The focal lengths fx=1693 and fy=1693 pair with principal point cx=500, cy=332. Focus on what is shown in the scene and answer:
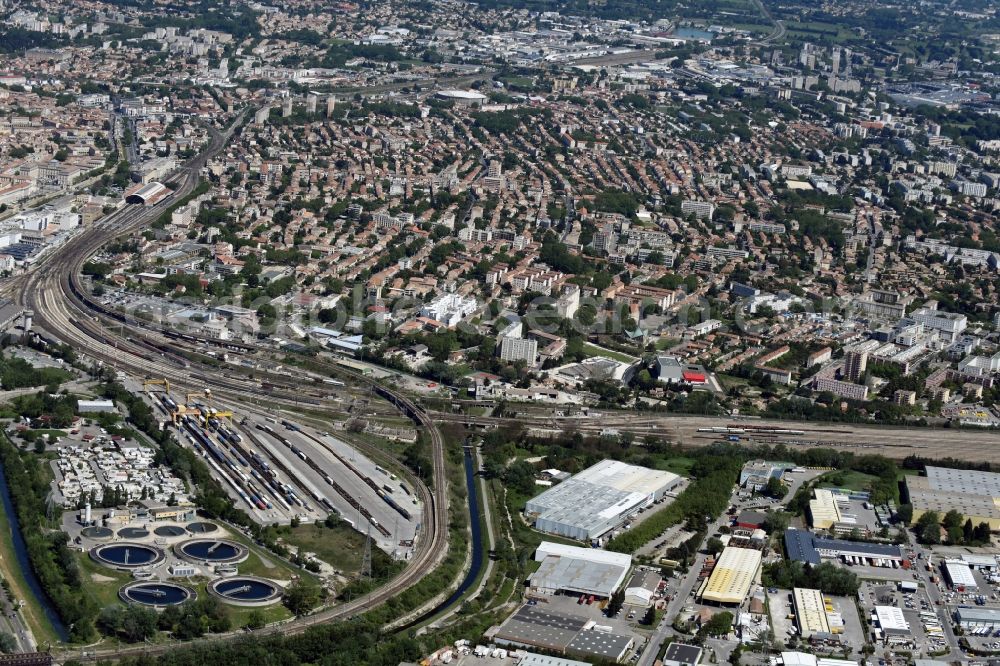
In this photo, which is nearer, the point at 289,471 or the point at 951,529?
the point at 951,529

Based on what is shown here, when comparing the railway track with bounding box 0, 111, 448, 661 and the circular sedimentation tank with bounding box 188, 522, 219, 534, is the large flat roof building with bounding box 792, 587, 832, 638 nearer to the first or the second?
the railway track with bounding box 0, 111, 448, 661

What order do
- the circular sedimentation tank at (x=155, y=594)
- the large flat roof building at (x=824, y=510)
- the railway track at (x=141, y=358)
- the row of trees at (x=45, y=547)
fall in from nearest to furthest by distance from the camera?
the row of trees at (x=45, y=547), the circular sedimentation tank at (x=155, y=594), the railway track at (x=141, y=358), the large flat roof building at (x=824, y=510)

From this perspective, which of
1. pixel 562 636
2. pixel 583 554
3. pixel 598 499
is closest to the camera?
pixel 562 636

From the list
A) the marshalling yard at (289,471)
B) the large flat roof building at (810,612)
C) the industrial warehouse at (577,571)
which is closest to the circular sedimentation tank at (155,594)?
the marshalling yard at (289,471)

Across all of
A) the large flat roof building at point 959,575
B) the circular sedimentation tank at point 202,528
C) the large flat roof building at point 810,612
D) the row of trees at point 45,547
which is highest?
the row of trees at point 45,547

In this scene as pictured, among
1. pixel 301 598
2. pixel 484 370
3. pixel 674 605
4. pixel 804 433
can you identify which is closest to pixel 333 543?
pixel 301 598

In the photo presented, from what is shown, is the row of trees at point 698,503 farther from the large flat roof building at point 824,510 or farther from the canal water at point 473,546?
the canal water at point 473,546

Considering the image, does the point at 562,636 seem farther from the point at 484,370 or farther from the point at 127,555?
the point at 484,370
